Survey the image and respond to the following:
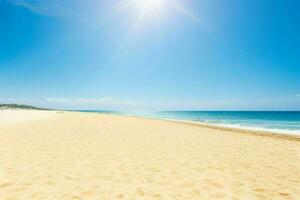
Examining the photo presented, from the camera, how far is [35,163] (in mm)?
7480

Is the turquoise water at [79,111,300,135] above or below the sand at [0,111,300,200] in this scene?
above

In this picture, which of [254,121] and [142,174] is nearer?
[142,174]

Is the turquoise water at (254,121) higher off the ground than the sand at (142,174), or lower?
higher

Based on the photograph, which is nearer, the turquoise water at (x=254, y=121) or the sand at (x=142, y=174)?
the sand at (x=142, y=174)

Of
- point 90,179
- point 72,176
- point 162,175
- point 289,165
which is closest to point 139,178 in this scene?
point 162,175

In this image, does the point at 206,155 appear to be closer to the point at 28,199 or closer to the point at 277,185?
the point at 277,185

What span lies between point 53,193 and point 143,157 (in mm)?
4430

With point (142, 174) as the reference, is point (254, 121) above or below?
above

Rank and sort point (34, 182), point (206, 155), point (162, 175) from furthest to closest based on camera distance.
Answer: point (206, 155) < point (162, 175) < point (34, 182)

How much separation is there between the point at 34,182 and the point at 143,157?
438 centimetres

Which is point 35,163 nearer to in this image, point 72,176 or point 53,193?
point 72,176

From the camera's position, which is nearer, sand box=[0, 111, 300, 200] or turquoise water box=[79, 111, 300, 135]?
sand box=[0, 111, 300, 200]

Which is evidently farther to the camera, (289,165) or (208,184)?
(289,165)

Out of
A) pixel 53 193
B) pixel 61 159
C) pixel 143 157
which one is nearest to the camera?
pixel 53 193
